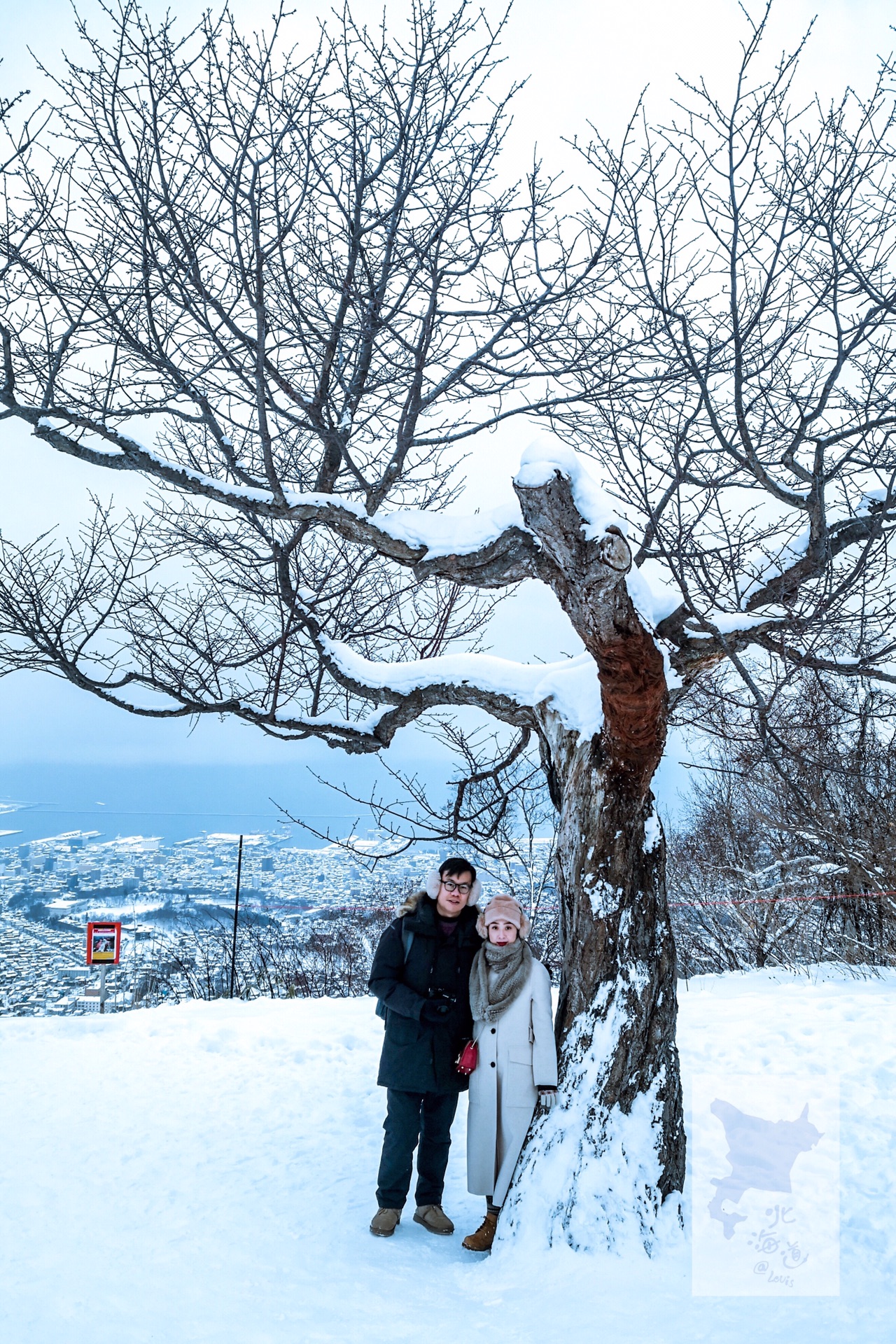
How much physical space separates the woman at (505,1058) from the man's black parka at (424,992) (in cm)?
12

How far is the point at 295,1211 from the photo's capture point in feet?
13.4

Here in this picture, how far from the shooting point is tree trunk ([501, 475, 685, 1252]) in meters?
3.52

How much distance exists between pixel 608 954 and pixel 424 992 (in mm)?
888

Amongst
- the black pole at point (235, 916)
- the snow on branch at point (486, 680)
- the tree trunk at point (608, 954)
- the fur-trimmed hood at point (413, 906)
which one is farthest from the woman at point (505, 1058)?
the black pole at point (235, 916)

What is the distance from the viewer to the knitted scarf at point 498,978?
12.6ft

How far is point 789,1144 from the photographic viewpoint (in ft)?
14.9

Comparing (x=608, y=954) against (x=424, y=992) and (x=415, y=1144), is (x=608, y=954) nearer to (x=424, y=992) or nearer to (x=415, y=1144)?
(x=424, y=992)

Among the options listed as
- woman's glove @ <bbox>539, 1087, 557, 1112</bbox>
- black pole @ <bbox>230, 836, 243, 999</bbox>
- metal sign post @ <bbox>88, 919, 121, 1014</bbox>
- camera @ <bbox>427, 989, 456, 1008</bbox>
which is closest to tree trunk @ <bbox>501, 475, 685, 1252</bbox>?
woman's glove @ <bbox>539, 1087, 557, 1112</bbox>

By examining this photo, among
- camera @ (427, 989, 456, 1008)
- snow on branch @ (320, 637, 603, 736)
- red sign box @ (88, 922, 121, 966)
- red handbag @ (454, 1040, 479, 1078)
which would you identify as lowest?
red sign box @ (88, 922, 121, 966)

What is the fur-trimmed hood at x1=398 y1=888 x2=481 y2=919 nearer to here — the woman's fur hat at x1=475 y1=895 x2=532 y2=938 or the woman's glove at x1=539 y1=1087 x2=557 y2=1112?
the woman's fur hat at x1=475 y1=895 x2=532 y2=938

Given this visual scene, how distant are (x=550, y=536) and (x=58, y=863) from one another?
74.1 feet

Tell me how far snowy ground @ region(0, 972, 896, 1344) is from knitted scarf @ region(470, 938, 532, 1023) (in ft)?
3.09

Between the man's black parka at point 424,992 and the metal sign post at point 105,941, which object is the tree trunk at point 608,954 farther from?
the metal sign post at point 105,941

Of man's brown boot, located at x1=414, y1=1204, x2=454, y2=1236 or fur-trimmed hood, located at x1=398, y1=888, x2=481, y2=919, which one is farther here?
fur-trimmed hood, located at x1=398, y1=888, x2=481, y2=919
